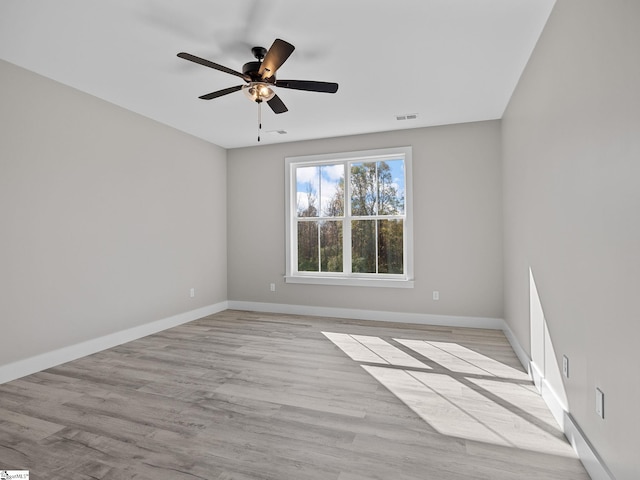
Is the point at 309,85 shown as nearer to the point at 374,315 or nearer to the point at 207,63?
the point at 207,63

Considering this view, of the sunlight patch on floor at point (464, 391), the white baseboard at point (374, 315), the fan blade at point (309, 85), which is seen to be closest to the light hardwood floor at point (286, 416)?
the sunlight patch on floor at point (464, 391)

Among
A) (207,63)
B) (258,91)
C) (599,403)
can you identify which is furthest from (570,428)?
(207,63)

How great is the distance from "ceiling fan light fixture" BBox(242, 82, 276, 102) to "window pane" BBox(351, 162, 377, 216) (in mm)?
2576

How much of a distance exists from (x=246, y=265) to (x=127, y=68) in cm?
341

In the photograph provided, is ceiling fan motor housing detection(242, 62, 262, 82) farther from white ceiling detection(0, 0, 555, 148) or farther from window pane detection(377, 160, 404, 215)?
window pane detection(377, 160, 404, 215)

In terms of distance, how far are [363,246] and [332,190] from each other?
39.6 inches

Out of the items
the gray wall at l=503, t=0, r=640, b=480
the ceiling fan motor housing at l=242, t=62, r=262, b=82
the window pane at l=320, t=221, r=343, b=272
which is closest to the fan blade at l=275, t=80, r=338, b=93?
the ceiling fan motor housing at l=242, t=62, r=262, b=82

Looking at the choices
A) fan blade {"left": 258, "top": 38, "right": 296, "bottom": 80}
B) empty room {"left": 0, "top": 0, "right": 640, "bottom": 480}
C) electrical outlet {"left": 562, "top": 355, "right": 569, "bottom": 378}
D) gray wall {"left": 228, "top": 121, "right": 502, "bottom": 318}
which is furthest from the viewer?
gray wall {"left": 228, "top": 121, "right": 502, "bottom": 318}

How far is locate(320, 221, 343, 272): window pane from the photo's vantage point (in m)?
5.43

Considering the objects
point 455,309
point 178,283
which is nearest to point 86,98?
point 178,283

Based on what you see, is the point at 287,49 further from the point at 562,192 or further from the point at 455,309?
the point at 455,309

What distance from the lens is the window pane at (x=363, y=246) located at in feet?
17.2

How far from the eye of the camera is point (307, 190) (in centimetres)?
566

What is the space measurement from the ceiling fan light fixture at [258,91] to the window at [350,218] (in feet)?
8.24
